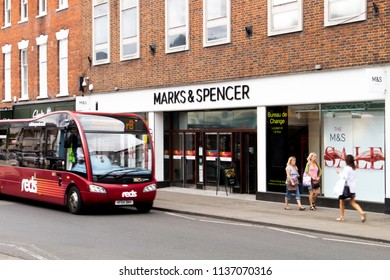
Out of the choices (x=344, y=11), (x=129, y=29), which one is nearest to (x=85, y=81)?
(x=129, y=29)

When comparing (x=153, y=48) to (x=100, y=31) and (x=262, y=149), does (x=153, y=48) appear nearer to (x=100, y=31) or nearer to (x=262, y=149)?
(x=100, y=31)

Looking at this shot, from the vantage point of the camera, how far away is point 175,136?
2388cm

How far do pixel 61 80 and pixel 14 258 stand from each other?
67.3 feet

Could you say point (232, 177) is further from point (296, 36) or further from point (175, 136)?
point (296, 36)

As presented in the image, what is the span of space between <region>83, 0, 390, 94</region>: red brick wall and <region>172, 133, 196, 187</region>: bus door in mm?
2273

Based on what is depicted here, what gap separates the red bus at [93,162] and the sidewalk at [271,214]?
1671 mm

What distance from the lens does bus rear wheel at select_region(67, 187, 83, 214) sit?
15742 mm

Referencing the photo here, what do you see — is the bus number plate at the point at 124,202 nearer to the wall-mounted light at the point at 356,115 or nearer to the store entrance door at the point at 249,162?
the store entrance door at the point at 249,162

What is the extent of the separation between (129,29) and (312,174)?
11.3 meters

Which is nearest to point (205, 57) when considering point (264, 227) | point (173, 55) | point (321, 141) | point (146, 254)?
point (173, 55)

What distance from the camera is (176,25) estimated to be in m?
22.4

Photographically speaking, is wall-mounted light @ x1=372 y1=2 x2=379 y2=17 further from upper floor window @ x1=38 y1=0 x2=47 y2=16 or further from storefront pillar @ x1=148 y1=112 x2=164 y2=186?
upper floor window @ x1=38 y1=0 x2=47 y2=16

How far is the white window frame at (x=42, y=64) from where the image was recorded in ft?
98.8

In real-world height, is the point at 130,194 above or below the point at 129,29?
below
